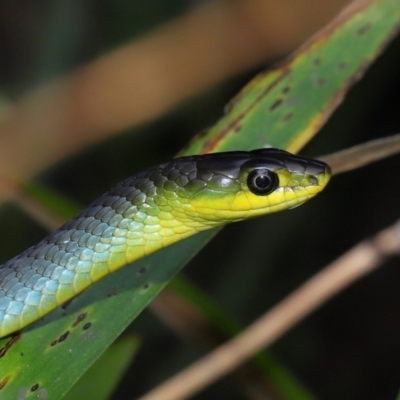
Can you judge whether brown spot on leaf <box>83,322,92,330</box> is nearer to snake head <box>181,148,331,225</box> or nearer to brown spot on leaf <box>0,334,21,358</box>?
brown spot on leaf <box>0,334,21,358</box>

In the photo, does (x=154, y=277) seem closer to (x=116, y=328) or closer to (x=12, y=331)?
(x=116, y=328)

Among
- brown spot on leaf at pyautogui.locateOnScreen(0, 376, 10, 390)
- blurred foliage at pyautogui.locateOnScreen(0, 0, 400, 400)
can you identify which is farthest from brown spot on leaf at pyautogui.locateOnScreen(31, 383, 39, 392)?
blurred foliage at pyautogui.locateOnScreen(0, 0, 400, 400)

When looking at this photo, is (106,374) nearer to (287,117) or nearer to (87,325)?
(87,325)

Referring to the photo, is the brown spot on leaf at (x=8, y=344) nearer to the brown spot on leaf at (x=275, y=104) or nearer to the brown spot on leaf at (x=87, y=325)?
the brown spot on leaf at (x=87, y=325)

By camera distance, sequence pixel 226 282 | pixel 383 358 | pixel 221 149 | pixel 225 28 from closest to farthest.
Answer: pixel 221 149, pixel 225 28, pixel 226 282, pixel 383 358

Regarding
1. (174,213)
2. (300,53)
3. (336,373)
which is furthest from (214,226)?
(336,373)

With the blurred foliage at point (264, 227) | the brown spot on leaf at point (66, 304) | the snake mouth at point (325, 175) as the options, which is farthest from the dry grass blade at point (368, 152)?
the blurred foliage at point (264, 227)

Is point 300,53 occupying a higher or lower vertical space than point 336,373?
higher
